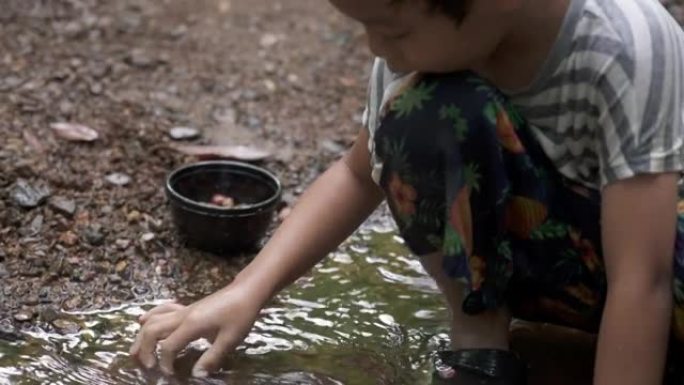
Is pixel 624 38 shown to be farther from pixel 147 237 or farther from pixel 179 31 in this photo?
pixel 179 31

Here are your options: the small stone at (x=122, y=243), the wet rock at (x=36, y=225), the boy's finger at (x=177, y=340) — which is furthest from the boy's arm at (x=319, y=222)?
the wet rock at (x=36, y=225)

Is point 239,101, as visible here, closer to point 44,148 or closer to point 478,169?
point 44,148

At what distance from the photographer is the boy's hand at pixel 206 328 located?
184cm

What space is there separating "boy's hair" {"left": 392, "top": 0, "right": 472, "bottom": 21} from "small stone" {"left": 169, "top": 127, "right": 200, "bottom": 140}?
4.59 feet

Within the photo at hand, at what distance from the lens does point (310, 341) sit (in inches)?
81.2

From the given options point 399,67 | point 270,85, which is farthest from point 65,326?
point 270,85

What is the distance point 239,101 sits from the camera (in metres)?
3.07

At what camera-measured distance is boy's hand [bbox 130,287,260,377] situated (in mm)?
1842

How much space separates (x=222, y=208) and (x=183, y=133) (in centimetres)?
60

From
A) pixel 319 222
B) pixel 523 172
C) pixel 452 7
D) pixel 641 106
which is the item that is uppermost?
pixel 452 7

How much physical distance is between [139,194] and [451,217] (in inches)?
39.4

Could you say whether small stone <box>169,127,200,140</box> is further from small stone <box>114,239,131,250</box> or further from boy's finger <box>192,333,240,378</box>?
boy's finger <box>192,333,240,378</box>

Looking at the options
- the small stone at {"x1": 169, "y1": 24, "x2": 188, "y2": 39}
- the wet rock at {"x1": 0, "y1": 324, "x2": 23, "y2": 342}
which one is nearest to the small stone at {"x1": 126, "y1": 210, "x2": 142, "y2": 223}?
the wet rock at {"x1": 0, "y1": 324, "x2": 23, "y2": 342}

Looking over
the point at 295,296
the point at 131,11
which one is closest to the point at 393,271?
the point at 295,296
